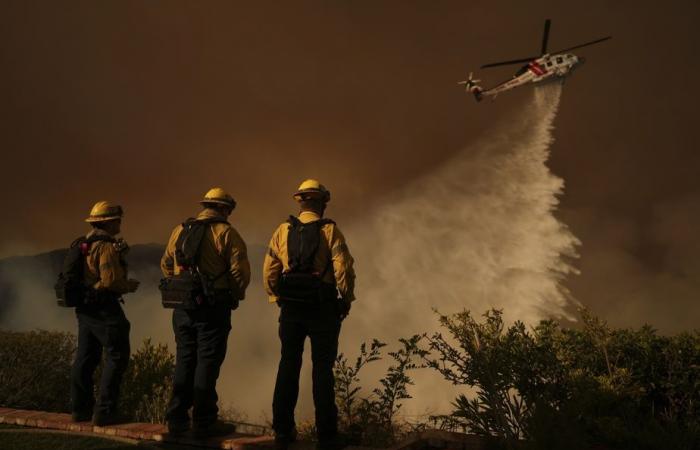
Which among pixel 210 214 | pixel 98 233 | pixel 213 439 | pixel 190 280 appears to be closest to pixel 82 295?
pixel 98 233

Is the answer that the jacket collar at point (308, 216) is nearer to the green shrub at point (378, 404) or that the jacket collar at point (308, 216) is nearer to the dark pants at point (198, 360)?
the dark pants at point (198, 360)

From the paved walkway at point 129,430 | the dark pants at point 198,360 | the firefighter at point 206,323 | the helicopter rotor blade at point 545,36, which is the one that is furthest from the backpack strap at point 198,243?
the helicopter rotor blade at point 545,36

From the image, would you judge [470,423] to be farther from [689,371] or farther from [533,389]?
[689,371]

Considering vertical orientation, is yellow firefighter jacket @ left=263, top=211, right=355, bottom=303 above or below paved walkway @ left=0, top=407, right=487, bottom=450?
above

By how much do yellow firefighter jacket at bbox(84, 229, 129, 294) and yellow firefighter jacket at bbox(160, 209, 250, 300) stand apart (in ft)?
2.93

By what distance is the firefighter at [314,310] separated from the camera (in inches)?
214

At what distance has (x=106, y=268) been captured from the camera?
21.3ft

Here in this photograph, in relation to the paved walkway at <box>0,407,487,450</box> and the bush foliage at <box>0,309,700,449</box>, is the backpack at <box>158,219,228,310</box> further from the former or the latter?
the bush foliage at <box>0,309,700,449</box>

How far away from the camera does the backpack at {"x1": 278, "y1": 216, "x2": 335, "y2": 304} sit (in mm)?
Result: 5441

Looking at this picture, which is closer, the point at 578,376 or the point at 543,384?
the point at 578,376

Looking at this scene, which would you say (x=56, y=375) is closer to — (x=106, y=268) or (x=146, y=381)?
(x=146, y=381)

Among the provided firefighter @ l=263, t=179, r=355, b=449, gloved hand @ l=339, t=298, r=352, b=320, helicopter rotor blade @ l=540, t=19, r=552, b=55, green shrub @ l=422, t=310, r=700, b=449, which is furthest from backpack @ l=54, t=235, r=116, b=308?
helicopter rotor blade @ l=540, t=19, r=552, b=55

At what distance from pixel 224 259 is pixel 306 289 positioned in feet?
3.69

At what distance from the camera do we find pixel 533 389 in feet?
22.1
